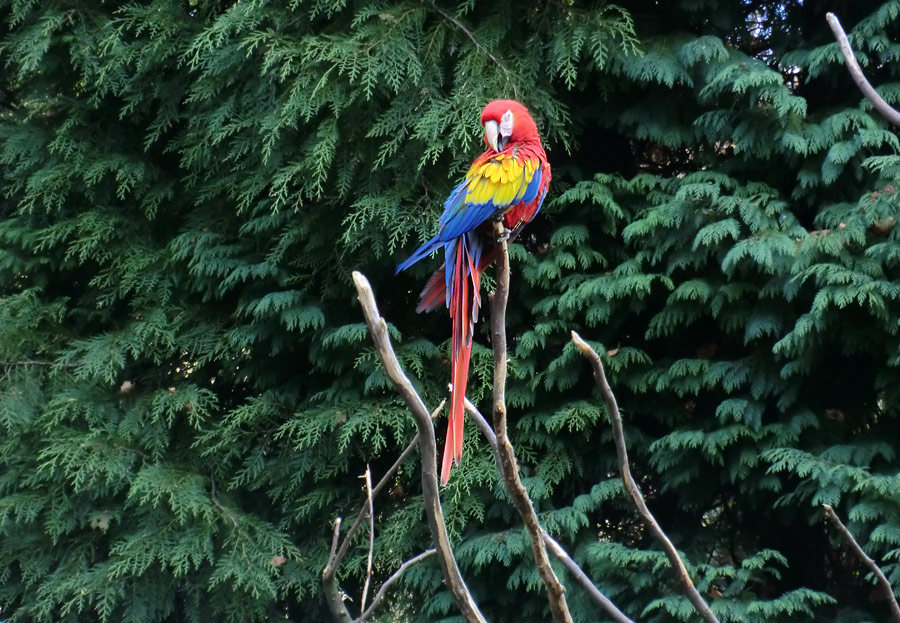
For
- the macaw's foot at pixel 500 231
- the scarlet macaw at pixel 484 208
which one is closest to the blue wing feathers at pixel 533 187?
the scarlet macaw at pixel 484 208

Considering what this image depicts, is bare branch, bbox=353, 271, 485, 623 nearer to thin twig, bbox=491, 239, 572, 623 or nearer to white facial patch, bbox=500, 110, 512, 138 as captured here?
thin twig, bbox=491, 239, 572, 623

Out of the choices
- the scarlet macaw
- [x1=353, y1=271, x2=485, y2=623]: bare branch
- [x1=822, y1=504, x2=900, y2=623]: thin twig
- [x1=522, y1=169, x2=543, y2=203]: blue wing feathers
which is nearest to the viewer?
[x1=353, y1=271, x2=485, y2=623]: bare branch

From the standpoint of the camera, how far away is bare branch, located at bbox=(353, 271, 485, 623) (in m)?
1.26

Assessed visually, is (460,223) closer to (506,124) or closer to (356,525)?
(506,124)

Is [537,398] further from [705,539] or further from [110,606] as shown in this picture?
[110,606]

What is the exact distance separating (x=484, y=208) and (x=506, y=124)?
0.32 metres

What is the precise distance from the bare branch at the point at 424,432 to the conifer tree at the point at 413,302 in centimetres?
185

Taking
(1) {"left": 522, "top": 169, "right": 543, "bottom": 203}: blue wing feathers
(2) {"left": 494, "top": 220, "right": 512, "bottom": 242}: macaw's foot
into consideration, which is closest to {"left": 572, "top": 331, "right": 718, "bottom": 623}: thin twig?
(2) {"left": 494, "top": 220, "right": 512, "bottom": 242}: macaw's foot

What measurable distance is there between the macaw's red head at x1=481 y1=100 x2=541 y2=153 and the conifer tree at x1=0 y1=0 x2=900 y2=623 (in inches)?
30.6

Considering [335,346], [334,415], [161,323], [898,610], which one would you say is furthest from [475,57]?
[898,610]

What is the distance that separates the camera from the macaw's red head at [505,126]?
248cm

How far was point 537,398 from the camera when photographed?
3562 mm

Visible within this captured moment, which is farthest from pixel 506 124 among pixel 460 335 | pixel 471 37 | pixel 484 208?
pixel 471 37

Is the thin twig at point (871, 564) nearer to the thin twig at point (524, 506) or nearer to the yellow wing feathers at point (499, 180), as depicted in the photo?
the thin twig at point (524, 506)
